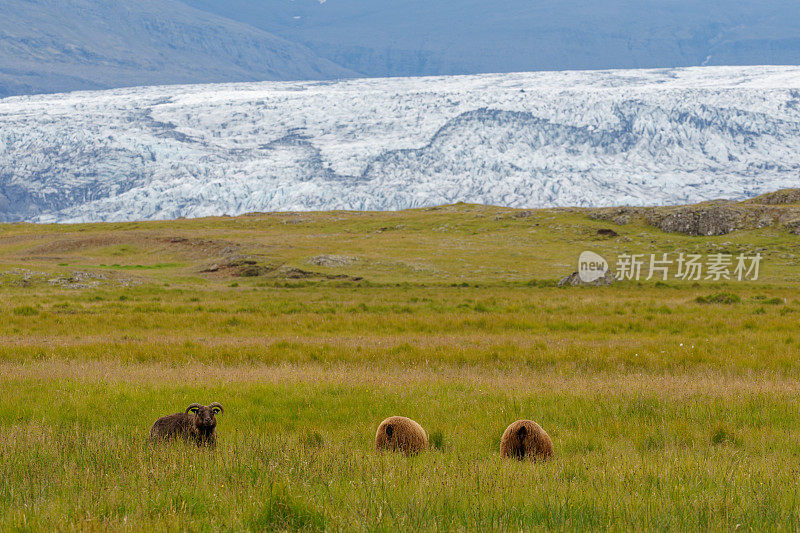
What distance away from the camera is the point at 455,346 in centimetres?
1357

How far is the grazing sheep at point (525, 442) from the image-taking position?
5.88m

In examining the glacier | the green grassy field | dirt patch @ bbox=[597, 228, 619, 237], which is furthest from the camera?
the glacier

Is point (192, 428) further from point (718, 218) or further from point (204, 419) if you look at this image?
point (718, 218)

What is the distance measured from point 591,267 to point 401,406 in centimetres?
2859

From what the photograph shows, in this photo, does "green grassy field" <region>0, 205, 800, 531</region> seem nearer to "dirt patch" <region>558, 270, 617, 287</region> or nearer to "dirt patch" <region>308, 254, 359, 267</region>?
"dirt patch" <region>558, 270, 617, 287</region>

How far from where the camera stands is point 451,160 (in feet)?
407

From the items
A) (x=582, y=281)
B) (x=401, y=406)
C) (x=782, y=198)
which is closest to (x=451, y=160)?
(x=782, y=198)

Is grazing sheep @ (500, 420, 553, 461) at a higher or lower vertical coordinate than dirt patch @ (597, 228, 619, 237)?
lower

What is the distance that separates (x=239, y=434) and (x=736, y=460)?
4.81 m

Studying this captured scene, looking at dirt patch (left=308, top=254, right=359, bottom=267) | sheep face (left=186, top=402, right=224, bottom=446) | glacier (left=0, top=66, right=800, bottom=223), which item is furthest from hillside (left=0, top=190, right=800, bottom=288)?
glacier (left=0, top=66, right=800, bottom=223)

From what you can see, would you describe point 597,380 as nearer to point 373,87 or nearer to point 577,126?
point 577,126

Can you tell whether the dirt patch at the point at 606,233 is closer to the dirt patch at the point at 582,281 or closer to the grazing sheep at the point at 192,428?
the dirt patch at the point at 582,281

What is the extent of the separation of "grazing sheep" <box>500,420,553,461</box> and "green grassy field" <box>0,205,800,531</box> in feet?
0.75

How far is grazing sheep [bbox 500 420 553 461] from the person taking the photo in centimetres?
588
